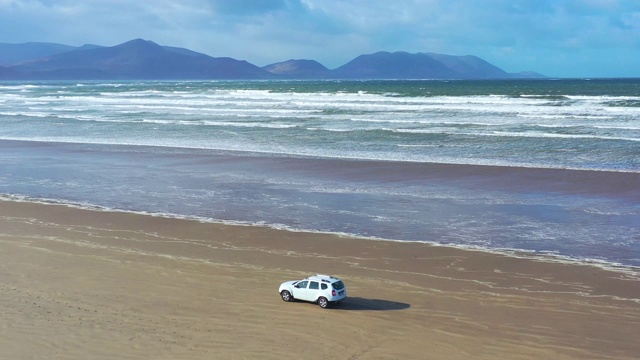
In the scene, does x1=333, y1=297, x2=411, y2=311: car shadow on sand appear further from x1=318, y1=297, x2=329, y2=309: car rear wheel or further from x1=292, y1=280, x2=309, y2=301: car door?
x1=292, y1=280, x2=309, y2=301: car door

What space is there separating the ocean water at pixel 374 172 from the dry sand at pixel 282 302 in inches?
80.4

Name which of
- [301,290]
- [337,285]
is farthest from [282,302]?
[337,285]

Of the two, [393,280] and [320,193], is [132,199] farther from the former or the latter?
[393,280]

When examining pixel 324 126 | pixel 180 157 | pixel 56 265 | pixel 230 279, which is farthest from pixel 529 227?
pixel 324 126

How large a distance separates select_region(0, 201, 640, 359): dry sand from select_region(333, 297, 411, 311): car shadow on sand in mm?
40

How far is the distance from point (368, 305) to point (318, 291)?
1104 mm

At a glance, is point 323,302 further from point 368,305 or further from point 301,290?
point 368,305

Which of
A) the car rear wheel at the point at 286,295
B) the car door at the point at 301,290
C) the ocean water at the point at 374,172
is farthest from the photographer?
the ocean water at the point at 374,172

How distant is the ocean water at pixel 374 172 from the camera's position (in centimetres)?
2123

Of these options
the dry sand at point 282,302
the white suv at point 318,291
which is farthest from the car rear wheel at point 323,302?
the dry sand at point 282,302

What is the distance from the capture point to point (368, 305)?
47.5 feet

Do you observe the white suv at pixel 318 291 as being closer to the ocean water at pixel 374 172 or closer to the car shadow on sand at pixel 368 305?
the car shadow on sand at pixel 368 305

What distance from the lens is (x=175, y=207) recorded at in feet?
78.6

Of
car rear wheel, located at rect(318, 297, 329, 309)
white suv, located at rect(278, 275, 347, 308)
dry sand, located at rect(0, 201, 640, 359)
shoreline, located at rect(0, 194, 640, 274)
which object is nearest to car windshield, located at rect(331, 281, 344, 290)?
white suv, located at rect(278, 275, 347, 308)
